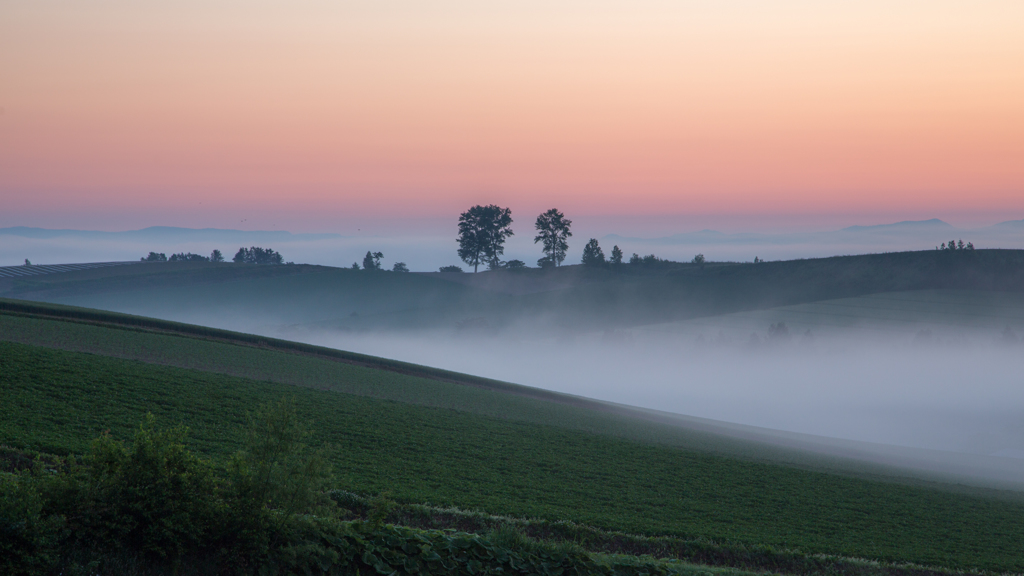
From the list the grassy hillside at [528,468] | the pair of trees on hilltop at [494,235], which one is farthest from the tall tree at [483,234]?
the grassy hillside at [528,468]

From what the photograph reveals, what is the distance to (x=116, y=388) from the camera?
907 inches

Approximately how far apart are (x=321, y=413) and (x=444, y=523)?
14207mm

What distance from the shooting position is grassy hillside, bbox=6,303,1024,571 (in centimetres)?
1666

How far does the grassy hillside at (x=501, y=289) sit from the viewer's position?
109500 millimetres

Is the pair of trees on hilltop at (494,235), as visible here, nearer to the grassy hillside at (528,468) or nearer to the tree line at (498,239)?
the tree line at (498,239)

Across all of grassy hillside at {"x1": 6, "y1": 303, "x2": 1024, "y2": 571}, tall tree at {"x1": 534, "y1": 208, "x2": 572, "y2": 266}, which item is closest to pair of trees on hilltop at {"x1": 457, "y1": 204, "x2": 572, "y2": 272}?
tall tree at {"x1": 534, "y1": 208, "x2": 572, "y2": 266}

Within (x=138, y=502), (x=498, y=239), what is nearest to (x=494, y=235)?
(x=498, y=239)

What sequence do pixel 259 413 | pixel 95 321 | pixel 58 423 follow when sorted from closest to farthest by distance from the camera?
pixel 259 413, pixel 58 423, pixel 95 321

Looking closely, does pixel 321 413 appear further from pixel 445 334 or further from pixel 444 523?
pixel 445 334

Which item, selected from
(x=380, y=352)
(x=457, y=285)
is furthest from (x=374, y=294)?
(x=380, y=352)

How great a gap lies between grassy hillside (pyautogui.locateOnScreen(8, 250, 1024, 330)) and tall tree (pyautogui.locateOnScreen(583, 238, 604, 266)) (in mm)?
7115

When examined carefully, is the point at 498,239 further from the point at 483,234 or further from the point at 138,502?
the point at 138,502

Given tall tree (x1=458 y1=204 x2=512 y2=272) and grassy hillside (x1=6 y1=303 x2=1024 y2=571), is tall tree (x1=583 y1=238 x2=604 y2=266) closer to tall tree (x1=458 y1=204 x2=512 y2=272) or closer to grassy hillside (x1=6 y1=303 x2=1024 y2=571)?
tall tree (x1=458 y1=204 x2=512 y2=272)

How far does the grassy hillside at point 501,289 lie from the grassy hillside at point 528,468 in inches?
3639
